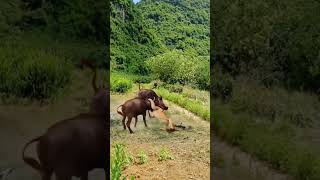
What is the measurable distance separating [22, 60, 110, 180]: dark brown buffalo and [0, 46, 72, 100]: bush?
1155mm

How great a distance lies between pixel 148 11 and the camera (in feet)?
13.8

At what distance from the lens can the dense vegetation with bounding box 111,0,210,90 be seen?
3812 millimetres

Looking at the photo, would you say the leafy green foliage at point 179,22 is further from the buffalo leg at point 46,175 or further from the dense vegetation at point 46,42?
the buffalo leg at point 46,175

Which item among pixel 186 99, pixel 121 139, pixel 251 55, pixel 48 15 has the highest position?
pixel 48 15

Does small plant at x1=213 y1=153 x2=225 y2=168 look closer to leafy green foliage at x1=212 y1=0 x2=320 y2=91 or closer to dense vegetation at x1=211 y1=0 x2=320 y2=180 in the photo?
dense vegetation at x1=211 y1=0 x2=320 y2=180

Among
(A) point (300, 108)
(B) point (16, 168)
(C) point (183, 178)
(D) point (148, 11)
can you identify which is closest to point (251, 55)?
(A) point (300, 108)

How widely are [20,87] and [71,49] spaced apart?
1.76ft

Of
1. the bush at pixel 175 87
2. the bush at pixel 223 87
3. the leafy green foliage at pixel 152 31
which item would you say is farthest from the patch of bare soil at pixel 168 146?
the bush at pixel 223 87

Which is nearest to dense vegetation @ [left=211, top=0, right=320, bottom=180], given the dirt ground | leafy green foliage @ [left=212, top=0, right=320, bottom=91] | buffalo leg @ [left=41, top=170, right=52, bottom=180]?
leafy green foliage @ [left=212, top=0, right=320, bottom=91]

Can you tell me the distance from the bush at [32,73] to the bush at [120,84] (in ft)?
1.48

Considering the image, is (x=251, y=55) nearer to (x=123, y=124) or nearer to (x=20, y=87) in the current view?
(x=123, y=124)

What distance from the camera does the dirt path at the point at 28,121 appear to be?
317cm

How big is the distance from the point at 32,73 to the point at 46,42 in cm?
31

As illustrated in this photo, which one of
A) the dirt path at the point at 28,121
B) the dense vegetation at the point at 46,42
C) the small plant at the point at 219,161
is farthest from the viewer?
the dense vegetation at the point at 46,42
